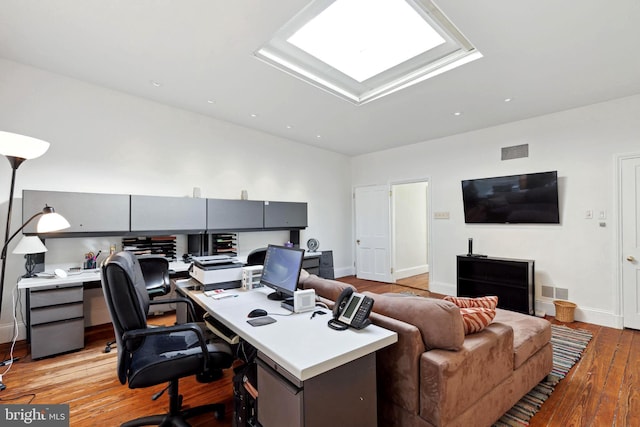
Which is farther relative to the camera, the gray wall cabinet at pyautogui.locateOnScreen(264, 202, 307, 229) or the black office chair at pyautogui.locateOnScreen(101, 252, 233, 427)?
the gray wall cabinet at pyautogui.locateOnScreen(264, 202, 307, 229)

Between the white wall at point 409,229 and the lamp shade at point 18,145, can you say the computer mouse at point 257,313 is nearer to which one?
the lamp shade at point 18,145

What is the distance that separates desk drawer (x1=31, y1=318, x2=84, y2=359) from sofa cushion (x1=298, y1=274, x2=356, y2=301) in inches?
101

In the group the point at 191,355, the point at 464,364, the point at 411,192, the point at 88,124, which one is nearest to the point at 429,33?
the point at 464,364

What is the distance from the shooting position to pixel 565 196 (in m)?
3.96

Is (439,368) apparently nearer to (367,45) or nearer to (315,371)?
(315,371)

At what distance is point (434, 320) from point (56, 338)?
3.60 m

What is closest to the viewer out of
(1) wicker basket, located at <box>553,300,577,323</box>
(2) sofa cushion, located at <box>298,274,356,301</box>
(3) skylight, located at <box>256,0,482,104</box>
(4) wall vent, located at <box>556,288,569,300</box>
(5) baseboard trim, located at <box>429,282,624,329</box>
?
(2) sofa cushion, located at <box>298,274,356,301</box>

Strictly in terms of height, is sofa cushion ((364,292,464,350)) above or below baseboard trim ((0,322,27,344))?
above

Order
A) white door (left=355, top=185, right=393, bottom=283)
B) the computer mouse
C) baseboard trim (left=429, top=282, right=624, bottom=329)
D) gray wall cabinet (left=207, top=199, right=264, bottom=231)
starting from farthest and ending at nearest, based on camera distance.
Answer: white door (left=355, top=185, right=393, bottom=283)
gray wall cabinet (left=207, top=199, right=264, bottom=231)
baseboard trim (left=429, top=282, right=624, bottom=329)
the computer mouse

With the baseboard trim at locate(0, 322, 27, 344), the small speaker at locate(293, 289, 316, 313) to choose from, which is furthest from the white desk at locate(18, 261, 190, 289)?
the small speaker at locate(293, 289, 316, 313)

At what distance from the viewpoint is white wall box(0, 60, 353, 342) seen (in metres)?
3.19

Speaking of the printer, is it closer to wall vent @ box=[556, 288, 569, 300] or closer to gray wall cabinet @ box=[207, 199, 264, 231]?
gray wall cabinet @ box=[207, 199, 264, 231]

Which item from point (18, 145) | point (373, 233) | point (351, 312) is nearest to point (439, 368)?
point (351, 312)

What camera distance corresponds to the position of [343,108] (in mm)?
4008
